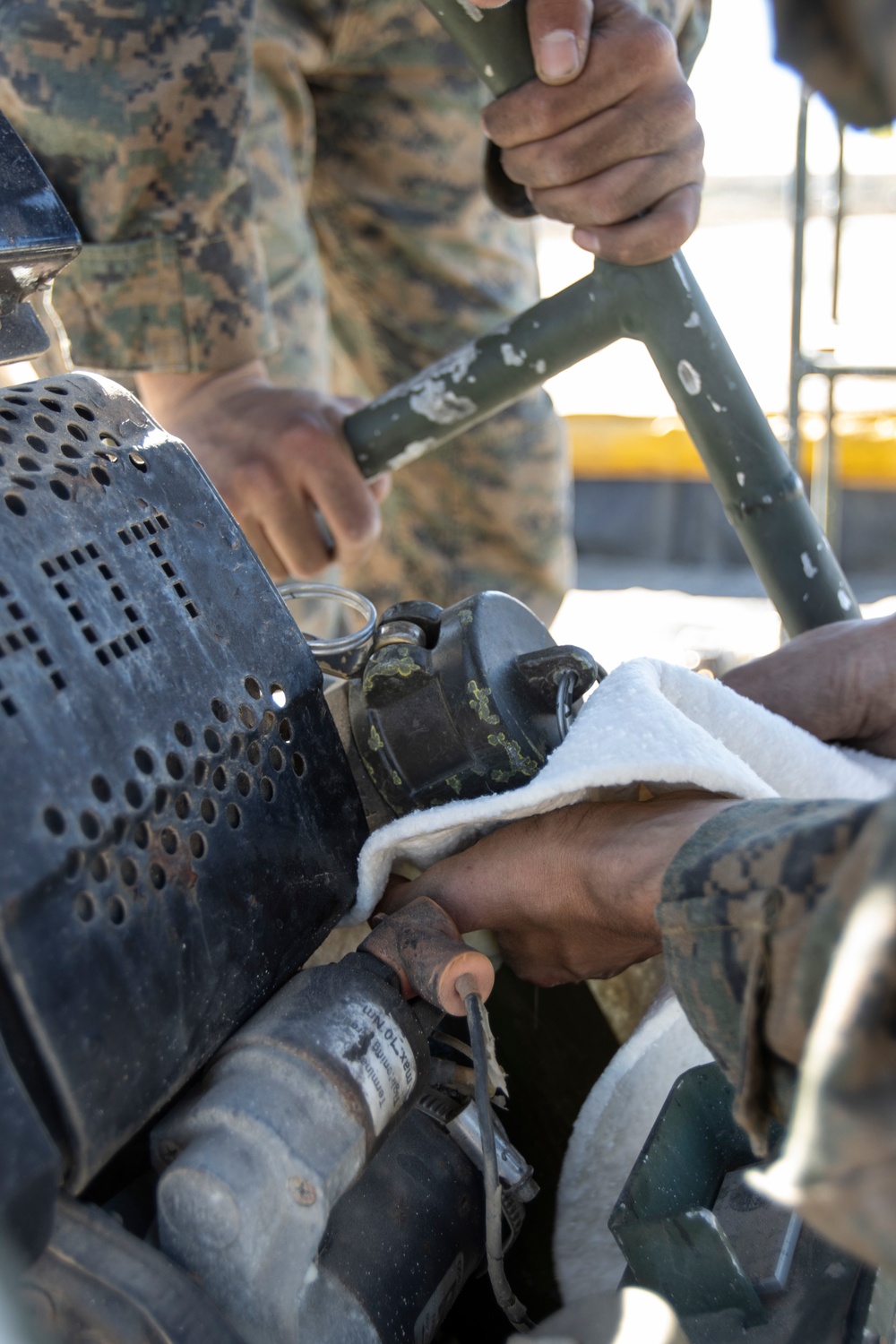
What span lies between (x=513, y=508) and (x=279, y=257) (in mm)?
598

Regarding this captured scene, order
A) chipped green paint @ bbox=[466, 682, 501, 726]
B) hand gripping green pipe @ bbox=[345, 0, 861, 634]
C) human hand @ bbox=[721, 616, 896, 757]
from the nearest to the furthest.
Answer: chipped green paint @ bbox=[466, 682, 501, 726]
human hand @ bbox=[721, 616, 896, 757]
hand gripping green pipe @ bbox=[345, 0, 861, 634]

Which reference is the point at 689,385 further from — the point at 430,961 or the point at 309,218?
the point at 309,218

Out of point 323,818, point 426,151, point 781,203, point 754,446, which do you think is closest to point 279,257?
point 426,151

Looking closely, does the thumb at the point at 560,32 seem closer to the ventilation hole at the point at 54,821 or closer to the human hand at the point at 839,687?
the human hand at the point at 839,687

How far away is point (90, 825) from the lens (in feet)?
1.68

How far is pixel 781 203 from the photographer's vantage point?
302 inches

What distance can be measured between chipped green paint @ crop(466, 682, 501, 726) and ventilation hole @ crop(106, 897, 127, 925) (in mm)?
263

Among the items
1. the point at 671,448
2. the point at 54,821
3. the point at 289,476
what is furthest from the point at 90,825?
the point at 671,448

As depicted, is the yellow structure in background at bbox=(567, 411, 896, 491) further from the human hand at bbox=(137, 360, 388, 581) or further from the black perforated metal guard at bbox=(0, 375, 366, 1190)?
the black perforated metal guard at bbox=(0, 375, 366, 1190)

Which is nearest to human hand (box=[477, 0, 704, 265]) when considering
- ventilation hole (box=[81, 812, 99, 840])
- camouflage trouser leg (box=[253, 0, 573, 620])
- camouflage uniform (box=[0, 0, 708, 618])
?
camouflage uniform (box=[0, 0, 708, 618])

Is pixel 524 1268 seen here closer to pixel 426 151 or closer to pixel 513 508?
pixel 513 508

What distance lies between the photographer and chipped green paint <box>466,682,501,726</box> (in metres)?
0.71

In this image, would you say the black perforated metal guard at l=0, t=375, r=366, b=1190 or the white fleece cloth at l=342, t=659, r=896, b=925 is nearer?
the black perforated metal guard at l=0, t=375, r=366, b=1190

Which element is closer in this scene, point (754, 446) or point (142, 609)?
point (142, 609)
